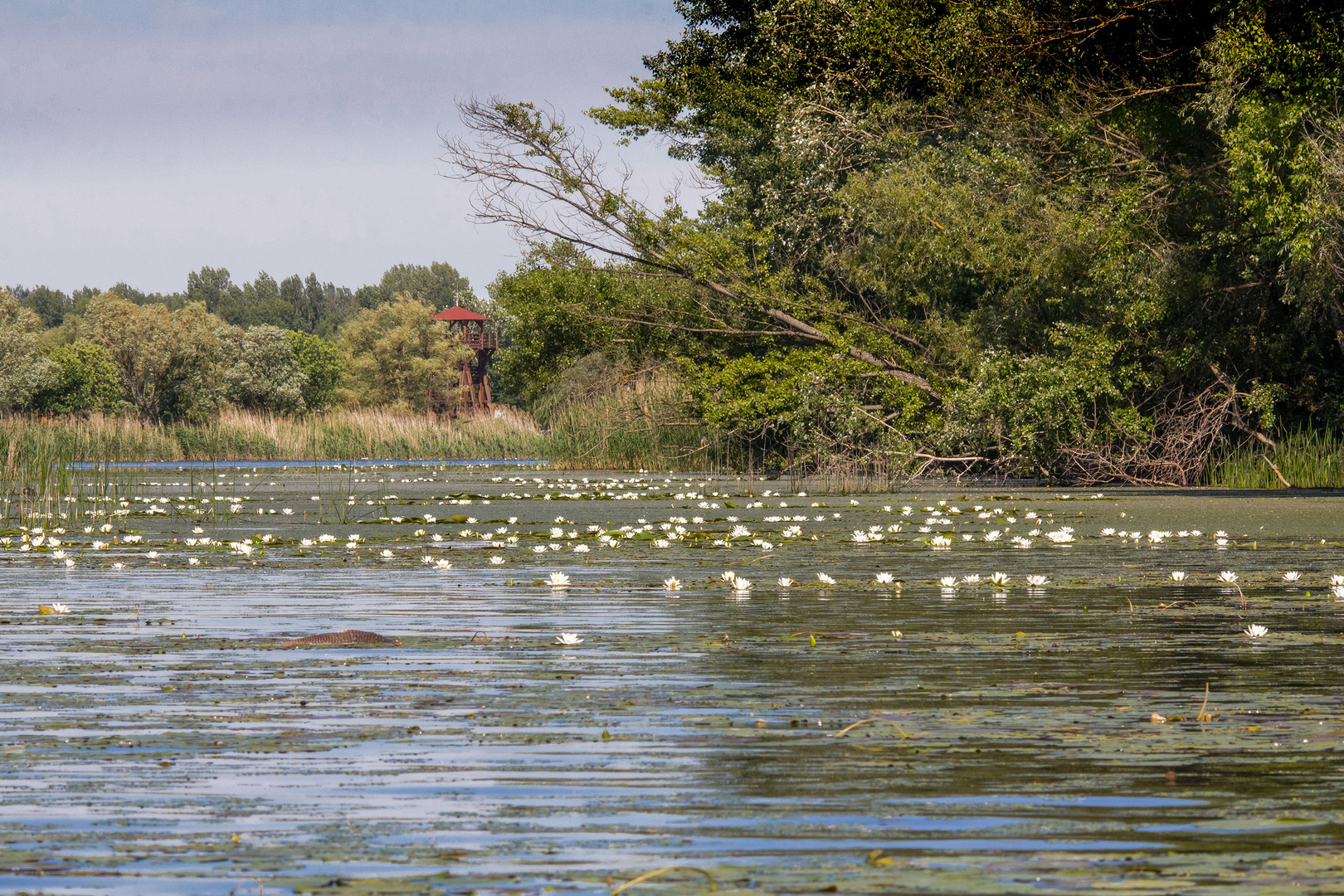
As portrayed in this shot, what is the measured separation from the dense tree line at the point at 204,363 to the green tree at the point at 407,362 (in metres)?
0.09

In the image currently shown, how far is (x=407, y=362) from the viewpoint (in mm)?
116000

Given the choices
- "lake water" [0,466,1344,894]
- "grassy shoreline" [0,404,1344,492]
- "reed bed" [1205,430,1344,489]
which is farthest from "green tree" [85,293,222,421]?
"lake water" [0,466,1344,894]

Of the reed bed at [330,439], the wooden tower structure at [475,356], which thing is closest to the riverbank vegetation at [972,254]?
the reed bed at [330,439]

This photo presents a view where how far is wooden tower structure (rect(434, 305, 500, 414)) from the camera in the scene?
354 feet

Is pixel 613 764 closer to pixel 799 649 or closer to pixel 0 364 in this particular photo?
pixel 799 649

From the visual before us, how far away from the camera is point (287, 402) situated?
9662 cm

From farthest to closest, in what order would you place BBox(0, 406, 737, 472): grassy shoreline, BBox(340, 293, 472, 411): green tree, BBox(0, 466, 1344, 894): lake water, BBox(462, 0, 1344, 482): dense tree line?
BBox(340, 293, 472, 411): green tree
BBox(0, 406, 737, 472): grassy shoreline
BBox(462, 0, 1344, 482): dense tree line
BBox(0, 466, 1344, 894): lake water

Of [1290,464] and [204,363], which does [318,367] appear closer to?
[204,363]

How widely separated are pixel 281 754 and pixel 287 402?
93969 millimetres

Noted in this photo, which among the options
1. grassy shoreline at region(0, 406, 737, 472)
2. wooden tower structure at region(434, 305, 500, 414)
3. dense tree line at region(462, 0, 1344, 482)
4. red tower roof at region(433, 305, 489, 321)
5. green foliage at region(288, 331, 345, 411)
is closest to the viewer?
dense tree line at region(462, 0, 1344, 482)

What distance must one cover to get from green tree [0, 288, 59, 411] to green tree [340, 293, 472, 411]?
92.4 ft

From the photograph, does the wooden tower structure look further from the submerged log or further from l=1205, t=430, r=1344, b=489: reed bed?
the submerged log

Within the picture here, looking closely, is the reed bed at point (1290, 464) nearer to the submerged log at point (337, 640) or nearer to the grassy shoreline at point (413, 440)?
the grassy shoreline at point (413, 440)

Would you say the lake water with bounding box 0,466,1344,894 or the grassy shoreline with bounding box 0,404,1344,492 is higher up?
the grassy shoreline with bounding box 0,404,1344,492
